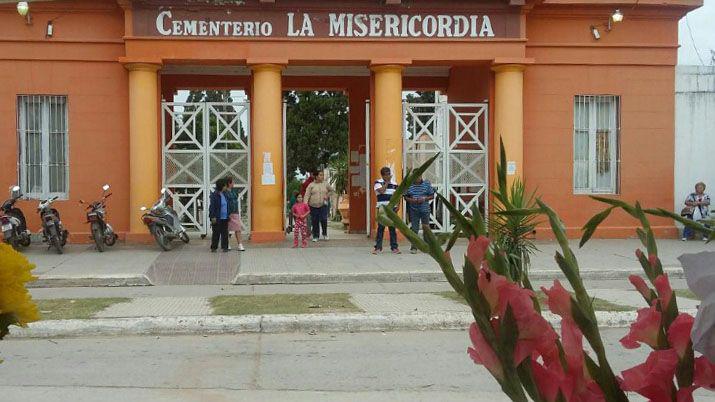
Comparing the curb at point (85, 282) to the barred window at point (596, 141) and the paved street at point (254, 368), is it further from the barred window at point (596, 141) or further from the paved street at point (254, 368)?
the barred window at point (596, 141)

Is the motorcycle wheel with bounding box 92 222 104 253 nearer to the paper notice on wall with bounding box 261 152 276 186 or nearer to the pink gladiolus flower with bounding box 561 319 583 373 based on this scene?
the paper notice on wall with bounding box 261 152 276 186

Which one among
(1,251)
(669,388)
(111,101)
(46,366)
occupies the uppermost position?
(111,101)

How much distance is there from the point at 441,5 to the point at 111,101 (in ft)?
22.3

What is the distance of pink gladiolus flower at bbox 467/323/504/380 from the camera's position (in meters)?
0.97

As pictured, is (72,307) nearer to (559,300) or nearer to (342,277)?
(342,277)

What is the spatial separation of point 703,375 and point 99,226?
46.8 ft

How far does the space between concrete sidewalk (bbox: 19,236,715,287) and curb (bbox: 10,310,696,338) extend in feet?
8.04

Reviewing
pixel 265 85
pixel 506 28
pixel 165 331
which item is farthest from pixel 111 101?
pixel 165 331

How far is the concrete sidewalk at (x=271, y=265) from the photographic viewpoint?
11125 mm

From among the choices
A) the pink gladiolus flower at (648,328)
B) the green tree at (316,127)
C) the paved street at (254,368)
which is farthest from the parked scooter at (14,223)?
the green tree at (316,127)

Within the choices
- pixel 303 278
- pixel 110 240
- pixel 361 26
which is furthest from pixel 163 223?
pixel 361 26

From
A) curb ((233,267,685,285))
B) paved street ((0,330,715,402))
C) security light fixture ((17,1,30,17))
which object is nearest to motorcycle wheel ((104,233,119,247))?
Answer: security light fixture ((17,1,30,17))

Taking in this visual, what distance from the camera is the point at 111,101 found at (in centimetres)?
1536

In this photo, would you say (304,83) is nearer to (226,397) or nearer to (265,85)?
(265,85)
